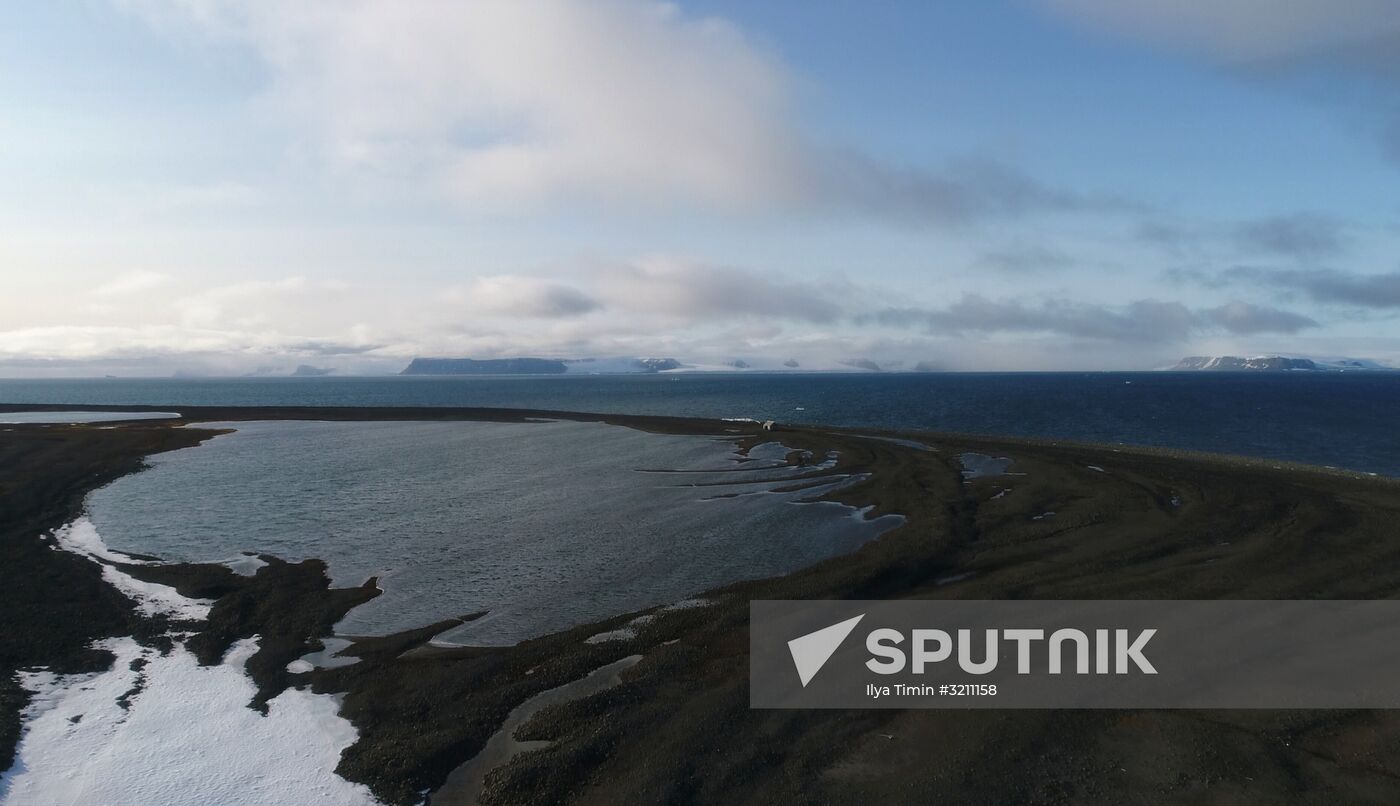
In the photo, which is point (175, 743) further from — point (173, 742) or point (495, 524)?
point (495, 524)

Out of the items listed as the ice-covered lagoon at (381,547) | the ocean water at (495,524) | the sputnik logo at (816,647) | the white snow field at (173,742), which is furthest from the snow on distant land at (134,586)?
the sputnik logo at (816,647)

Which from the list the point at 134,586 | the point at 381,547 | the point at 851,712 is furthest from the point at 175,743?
the point at 381,547

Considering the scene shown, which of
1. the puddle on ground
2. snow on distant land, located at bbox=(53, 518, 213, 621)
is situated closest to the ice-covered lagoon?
snow on distant land, located at bbox=(53, 518, 213, 621)

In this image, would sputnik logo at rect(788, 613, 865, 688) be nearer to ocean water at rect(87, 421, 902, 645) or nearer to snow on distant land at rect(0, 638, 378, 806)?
ocean water at rect(87, 421, 902, 645)

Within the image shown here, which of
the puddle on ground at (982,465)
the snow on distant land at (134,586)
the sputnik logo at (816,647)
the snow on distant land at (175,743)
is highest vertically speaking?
the puddle on ground at (982,465)

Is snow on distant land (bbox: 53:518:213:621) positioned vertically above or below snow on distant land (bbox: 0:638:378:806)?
above

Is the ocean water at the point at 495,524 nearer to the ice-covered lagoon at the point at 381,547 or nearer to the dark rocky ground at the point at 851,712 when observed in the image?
the ice-covered lagoon at the point at 381,547
